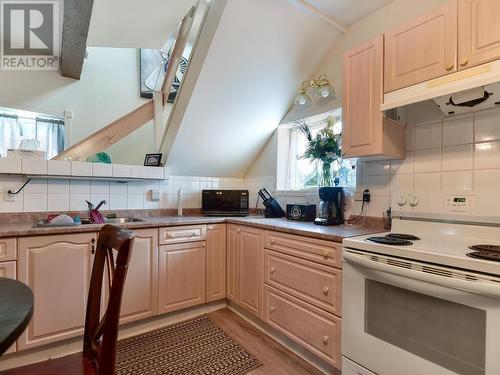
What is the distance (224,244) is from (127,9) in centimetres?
220

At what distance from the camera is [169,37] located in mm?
2896

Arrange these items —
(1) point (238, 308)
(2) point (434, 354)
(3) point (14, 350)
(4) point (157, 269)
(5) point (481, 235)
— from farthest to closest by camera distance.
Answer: (1) point (238, 308) < (4) point (157, 269) < (3) point (14, 350) < (5) point (481, 235) < (2) point (434, 354)

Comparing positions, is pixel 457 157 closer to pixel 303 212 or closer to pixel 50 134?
pixel 303 212

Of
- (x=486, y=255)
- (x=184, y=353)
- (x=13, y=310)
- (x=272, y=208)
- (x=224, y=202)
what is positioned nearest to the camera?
(x=13, y=310)

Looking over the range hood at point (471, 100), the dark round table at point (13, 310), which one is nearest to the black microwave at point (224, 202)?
the range hood at point (471, 100)

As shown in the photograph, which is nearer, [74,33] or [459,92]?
[459,92]

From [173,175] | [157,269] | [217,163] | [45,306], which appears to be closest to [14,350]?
[45,306]

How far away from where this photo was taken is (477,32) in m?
1.31

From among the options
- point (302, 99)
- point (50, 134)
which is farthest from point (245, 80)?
point (50, 134)

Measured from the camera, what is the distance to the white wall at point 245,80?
2.08 m

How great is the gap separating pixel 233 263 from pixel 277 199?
803mm

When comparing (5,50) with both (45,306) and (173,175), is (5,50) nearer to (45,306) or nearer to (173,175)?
(173,175)

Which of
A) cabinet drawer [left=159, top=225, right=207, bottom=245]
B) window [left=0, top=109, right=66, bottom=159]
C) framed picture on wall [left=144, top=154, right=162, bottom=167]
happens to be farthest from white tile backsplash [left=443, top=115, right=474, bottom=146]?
window [left=0, top=109, right=66, bottom=159]

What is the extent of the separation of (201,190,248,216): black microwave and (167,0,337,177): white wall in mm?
331
